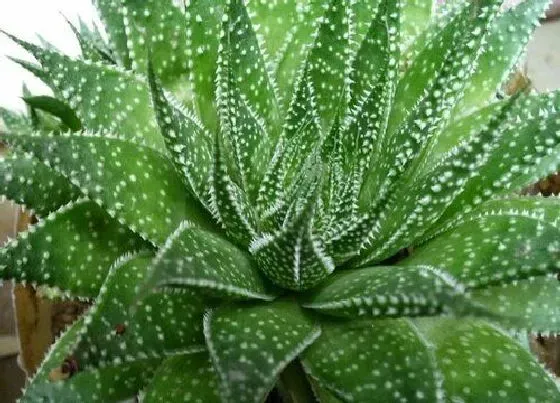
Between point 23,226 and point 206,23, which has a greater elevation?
point 206,23

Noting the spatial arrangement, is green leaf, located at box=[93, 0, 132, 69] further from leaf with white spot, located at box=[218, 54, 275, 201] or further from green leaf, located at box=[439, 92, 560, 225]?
green leaf, located at box=[439, 92, 560, 225]

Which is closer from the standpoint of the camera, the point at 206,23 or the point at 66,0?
the point at 206,23

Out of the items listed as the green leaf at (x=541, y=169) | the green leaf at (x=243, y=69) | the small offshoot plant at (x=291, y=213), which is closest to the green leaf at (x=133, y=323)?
the small offshoot plant at (x=291, y=213)

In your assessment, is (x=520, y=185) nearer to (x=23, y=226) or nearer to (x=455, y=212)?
(x=455, y=212)

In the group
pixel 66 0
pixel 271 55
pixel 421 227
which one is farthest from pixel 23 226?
pixel 66 0

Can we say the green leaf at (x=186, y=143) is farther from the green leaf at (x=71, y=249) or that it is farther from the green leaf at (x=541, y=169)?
the green leaf at (x=541, y=169)

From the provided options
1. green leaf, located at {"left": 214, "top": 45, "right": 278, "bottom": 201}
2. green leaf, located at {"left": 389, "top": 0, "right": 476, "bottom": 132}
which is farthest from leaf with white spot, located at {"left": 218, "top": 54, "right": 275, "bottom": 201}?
green leaf, located at {"left": 389, "top": 0, "right": 476, "bottom": 132}

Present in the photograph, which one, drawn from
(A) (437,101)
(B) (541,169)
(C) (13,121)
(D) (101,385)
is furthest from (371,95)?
(C) (13,121)
